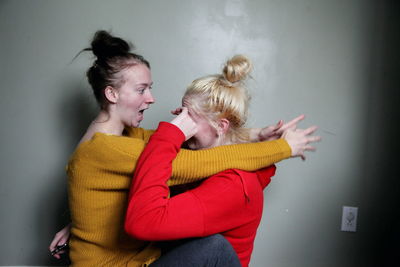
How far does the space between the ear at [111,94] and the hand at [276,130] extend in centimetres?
56

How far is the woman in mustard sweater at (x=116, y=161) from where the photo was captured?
990 millimetres

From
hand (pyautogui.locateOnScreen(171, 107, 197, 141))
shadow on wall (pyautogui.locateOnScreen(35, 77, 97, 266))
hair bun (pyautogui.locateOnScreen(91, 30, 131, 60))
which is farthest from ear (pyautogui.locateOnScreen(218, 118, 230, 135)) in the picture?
shadow on wall (pyautogui.locateOnScreen(35, 77, 97, 266))

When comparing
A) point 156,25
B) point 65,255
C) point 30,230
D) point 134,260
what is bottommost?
point 65,255

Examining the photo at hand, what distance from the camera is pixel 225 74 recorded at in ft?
3.80

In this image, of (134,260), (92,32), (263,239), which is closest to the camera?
(134,260)

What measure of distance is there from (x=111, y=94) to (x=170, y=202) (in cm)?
52

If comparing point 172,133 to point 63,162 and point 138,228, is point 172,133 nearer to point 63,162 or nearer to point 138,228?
point 138,228

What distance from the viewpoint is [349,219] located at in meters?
1.78

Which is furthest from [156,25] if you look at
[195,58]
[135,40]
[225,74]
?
[225,74]

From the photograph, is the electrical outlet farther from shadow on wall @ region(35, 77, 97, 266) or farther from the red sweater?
shadow on wall @ region(35, 77, 97, 266)

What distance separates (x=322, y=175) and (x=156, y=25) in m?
1.13

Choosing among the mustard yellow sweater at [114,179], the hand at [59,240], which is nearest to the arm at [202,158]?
the mustard yellow sweater at [114,179]

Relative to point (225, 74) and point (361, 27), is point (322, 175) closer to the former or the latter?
point (361, 27)

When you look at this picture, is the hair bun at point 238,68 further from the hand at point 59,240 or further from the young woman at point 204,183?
the hand at point 59,240
